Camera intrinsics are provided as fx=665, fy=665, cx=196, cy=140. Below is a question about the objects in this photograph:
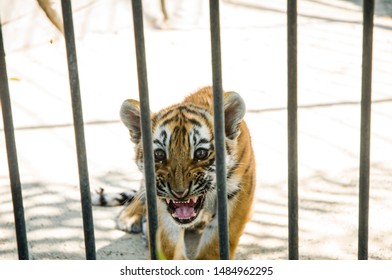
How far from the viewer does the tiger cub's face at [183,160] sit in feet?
9.01

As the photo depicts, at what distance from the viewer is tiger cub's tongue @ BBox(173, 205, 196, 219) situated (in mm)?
2801

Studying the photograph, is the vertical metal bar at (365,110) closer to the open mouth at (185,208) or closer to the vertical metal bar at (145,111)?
the vertical metal bar at (145,111)

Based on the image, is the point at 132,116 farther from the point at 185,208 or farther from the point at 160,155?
the point at 185,208

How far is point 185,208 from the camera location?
111 inches

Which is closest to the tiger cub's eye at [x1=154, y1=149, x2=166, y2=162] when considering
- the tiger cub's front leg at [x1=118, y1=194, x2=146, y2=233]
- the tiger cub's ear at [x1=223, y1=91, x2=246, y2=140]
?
the tiger cub's ear at [x1=223, y1=91, x2=246, y2=140]

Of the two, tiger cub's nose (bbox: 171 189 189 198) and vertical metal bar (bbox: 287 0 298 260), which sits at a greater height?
vertical metal bar (bbox: 287 0 298 260)

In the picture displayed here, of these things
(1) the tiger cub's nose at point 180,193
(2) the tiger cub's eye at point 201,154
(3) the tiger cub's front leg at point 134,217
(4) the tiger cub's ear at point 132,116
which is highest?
(4) the tiger cub's ear at point 132,116

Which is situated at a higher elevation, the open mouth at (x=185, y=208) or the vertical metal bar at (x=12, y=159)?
the vertical metal bar at (x=12, y=159)

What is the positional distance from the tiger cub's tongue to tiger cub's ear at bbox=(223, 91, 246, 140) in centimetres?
37

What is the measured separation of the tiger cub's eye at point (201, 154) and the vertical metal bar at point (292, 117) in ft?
3.63

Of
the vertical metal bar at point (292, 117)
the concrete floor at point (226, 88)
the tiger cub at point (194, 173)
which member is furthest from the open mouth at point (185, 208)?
the vertical metal bar at point (292, 117)

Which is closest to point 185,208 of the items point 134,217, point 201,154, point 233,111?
point 201,154

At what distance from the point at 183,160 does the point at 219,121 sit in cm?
121

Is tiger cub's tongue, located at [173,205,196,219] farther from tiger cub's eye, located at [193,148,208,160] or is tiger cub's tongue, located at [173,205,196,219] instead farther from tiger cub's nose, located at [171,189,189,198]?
tiger cub's eye, located at [193,148,208,160]
